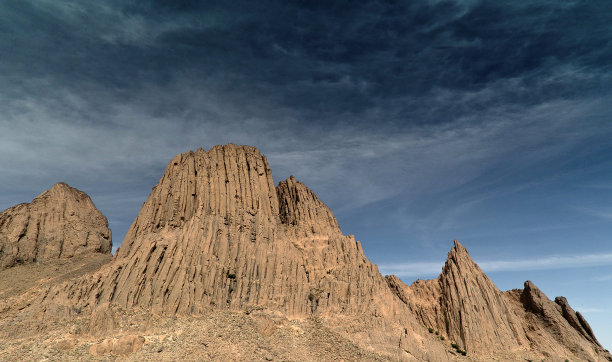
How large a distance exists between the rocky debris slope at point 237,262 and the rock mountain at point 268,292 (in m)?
0.18

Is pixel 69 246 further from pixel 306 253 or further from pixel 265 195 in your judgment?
pixel 306 253

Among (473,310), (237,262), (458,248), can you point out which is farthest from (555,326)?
(237,262)

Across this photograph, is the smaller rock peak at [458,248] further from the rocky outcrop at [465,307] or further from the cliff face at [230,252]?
the cliff face at [230,252]

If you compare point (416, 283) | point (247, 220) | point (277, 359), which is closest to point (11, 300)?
point (247, 220)

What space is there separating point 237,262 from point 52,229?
41201 mm

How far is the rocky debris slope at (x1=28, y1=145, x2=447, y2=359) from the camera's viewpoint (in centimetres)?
4900

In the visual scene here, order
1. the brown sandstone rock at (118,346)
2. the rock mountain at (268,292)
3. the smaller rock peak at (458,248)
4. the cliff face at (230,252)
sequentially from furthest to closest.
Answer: the smaller rock peak at (458,248), the cliff face at (230,252), the rock mountain at (268,292), the brown sandstone rock at (118,346)

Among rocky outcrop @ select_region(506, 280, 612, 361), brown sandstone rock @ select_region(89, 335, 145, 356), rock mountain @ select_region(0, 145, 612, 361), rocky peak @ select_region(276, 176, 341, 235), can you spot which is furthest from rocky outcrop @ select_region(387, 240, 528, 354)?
brown sandstone rock @ select_region(89, 335, 145, 356)

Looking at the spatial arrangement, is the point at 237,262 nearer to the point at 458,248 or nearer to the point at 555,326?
the point at 458,248

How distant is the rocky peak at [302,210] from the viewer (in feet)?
229

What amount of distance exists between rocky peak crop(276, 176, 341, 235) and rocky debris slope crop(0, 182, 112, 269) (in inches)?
1481

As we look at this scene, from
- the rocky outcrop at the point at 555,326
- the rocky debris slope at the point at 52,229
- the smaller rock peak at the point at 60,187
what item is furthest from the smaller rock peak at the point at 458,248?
the smaller rock peak at the point at 60,187

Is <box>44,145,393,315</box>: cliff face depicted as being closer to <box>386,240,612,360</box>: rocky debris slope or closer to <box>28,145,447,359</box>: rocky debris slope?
<box>28,145,447,359</box>: rocky debris slope

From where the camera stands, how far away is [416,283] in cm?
7794
